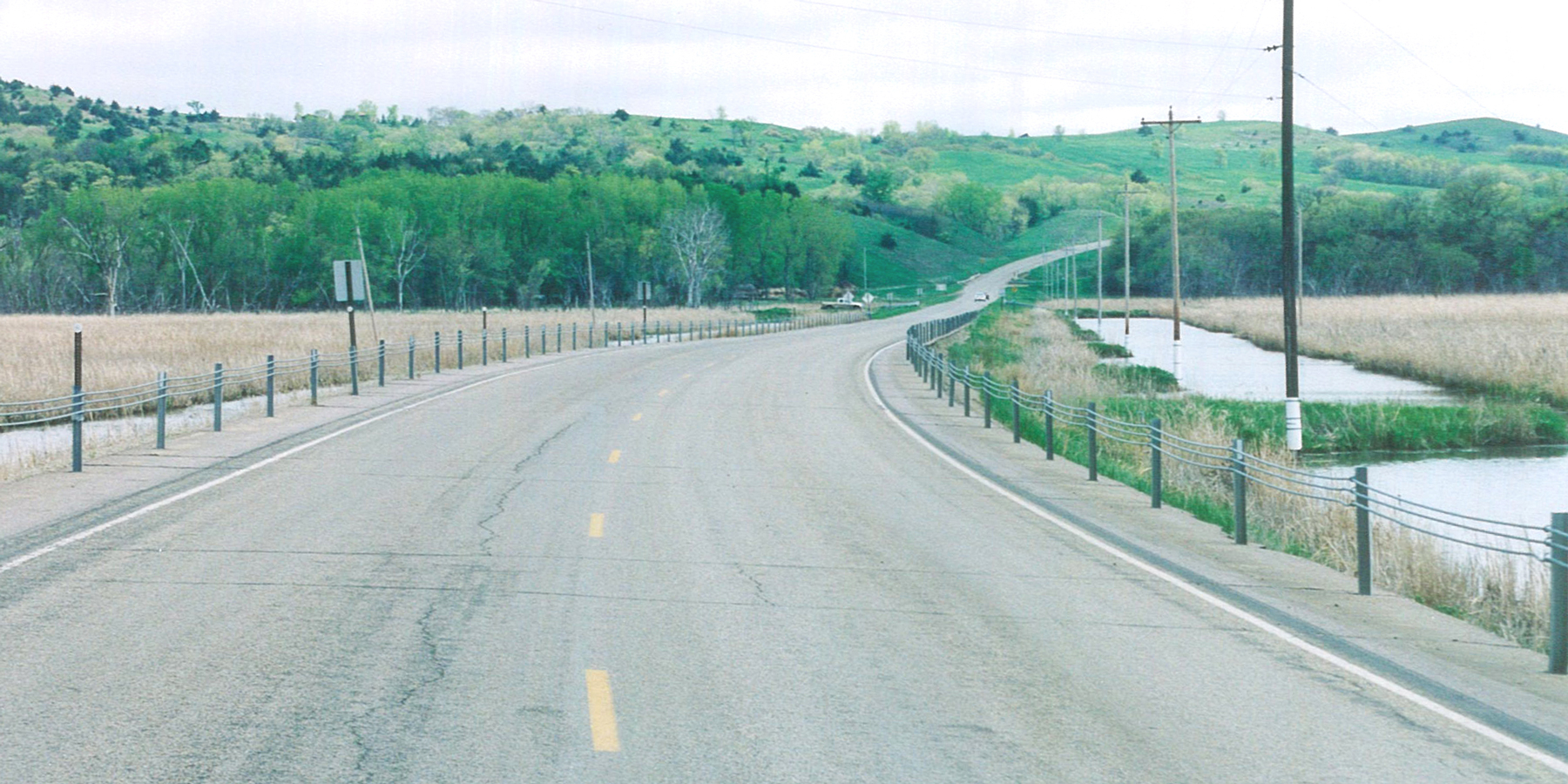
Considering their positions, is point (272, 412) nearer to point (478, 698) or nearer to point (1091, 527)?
point (1091, 527)

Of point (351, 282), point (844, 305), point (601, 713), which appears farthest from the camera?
point (844, 305)

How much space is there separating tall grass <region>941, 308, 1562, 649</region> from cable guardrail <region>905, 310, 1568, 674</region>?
22 cm

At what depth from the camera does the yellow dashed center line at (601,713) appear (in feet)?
22.5

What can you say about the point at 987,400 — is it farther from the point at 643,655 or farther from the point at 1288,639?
the point at 643,655

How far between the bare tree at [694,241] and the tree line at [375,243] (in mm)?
314

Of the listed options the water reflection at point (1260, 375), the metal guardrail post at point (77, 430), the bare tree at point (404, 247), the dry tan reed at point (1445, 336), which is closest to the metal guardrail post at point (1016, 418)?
the metal guardrail post at point (77, 430)

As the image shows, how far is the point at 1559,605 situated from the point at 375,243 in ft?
393

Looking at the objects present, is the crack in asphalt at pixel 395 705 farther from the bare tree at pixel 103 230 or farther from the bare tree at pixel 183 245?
the bare tree at pixel 103 230

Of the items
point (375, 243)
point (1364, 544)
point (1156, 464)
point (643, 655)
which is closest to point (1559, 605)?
point (1364, 544)

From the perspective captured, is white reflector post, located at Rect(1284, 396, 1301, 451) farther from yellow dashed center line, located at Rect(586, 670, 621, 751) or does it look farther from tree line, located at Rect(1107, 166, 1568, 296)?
tree line, located at Rect(1107, 166, 1568, 296)

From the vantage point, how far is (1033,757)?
6.80 m

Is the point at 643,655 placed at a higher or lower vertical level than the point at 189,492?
lower

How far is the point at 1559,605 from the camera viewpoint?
877 centimetres

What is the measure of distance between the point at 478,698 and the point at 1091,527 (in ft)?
28.6
